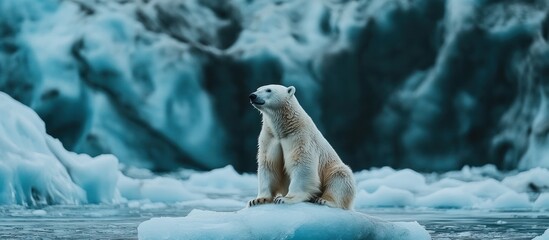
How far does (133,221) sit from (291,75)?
379 inches

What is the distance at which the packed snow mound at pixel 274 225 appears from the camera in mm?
5461

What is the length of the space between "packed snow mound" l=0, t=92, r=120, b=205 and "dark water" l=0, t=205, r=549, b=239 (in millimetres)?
378

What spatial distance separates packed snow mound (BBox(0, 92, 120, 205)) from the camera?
10281 millimetres

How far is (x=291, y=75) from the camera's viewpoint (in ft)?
59.4

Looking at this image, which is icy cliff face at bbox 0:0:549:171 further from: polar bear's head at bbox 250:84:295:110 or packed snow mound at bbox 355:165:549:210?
polar bear's head at bbox 250:84:295:110

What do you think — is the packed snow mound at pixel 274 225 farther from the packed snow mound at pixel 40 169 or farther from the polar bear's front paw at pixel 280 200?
the packed snow mound at pixel 40 169

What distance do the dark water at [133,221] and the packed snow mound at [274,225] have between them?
4.57ft

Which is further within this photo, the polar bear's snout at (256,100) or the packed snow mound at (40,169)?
the packed snow mound at (40,169)

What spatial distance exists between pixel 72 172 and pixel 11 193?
112 centimetres

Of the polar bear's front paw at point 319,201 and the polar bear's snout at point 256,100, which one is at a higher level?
the polar bear's snout at point 256,100

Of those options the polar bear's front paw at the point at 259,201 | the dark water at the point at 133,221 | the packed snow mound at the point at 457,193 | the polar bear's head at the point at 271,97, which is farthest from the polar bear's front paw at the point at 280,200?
the packed snow mound at the point at 457,193

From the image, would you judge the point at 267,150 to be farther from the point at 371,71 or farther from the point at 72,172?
the point at 371,71

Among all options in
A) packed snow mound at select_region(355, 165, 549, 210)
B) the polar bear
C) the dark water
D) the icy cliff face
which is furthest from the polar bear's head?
the icy cliff face

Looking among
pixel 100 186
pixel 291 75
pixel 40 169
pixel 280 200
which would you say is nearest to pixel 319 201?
pixel 280 200
